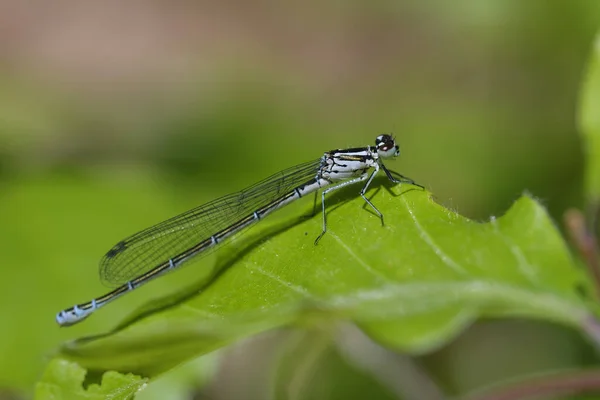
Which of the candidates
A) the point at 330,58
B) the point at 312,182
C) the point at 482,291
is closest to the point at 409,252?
the point at 482,291

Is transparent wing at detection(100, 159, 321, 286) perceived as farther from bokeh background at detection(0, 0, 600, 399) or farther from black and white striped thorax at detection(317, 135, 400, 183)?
bokeh background at detection(0, 0, 600, 399)

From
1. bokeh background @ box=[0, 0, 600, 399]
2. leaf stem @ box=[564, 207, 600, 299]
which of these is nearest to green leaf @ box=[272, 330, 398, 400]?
bokeh background @ box=[0, 0, 600, 399]

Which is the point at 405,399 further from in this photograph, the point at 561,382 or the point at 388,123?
the point at 388,123

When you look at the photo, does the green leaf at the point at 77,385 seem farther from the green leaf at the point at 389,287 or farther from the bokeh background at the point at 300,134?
the bokeh background at the point at 300,134

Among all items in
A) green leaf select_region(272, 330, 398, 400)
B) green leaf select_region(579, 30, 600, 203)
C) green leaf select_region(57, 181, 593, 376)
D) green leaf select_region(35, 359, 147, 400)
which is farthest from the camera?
green leaf select_region(272, 330, 398, 400)

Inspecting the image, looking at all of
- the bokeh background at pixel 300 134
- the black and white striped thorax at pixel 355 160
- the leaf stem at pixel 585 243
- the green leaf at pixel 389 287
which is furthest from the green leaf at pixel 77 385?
the black and white striped thorax at pixel 355 160

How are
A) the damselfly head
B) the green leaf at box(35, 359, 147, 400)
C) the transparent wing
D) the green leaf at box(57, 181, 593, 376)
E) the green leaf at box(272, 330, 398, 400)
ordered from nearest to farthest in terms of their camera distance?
the green leaf at box(57, 181, 593, 376) < the green leaf at box(35, 359, 147, 400) < the green leaf at box(272, 330, 398, 400) < the damselfly head < the transparent wing

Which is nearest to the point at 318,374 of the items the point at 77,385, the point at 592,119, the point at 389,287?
the point at 77,385

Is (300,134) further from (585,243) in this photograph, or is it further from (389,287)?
(585,243)
